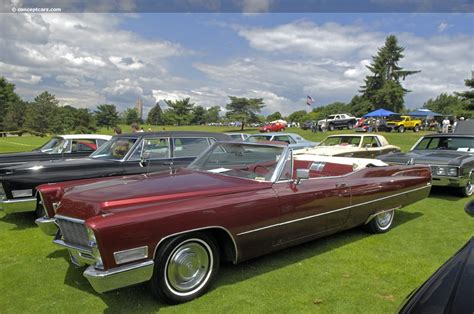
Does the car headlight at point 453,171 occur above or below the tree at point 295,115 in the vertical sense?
below

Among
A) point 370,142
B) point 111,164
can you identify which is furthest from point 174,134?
point 370,142

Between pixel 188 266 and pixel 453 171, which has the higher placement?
pixel 453 171

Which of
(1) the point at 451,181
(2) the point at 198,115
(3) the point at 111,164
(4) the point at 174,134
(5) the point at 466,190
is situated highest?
(2) the point at 198,115

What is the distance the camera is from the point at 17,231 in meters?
5.74

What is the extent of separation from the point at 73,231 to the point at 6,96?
85.3m

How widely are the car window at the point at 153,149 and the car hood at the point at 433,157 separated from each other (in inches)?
203

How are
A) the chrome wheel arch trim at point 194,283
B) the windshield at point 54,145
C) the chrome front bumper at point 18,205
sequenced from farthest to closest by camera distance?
1. the windshield at point 54,145
2. the chrome front bumper at point 18,205
3. the chrome wheel arch trim at point 194,283

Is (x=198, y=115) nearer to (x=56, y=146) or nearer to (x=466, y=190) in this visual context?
(x=56, y=146)

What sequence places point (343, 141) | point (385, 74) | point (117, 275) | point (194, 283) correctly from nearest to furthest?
point (117, 275)
point (194, 283)
point (343, 141)
point (385, 74)

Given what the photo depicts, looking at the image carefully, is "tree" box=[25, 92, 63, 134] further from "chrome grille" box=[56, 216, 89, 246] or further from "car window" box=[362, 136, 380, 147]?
"chrome grille" box=[56, 216, 89, 246]

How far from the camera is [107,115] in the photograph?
84.4 metres

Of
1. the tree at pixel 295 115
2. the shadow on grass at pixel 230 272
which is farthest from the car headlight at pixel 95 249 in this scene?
the tree at pixel 295 115

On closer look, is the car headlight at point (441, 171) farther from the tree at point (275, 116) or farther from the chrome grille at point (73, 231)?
the tree at point (275, 116)

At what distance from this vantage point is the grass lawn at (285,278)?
3271mm
